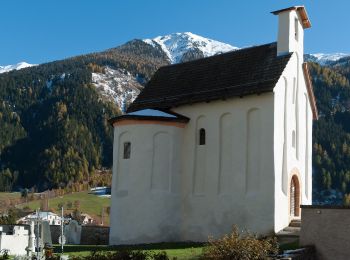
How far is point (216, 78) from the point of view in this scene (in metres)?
29.9

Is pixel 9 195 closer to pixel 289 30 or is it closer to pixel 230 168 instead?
pixel 230 168

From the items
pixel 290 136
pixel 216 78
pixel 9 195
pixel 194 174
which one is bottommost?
pixel 194 174

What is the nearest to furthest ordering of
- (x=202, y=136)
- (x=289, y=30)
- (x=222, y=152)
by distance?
1. (x=222, y=152)
2. (x=289, y=30)
3. (x=202, y=136)

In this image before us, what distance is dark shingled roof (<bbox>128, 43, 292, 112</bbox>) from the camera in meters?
27.4

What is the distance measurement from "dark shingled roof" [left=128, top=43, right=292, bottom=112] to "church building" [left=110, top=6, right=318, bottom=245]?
0.26 feet

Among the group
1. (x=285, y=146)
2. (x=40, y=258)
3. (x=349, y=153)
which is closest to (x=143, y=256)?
(x=40, y=258)

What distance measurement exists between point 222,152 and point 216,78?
4.44 m

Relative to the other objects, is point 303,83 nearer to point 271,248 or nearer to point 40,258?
point 271,248

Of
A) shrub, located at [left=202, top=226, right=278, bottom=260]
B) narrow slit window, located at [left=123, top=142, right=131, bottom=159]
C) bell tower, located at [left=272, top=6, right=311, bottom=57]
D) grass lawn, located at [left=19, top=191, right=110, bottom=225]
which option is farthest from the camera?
grass lawn, located at [left=19, top=191, right=110, bottom=225]

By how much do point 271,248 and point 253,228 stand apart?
5919mm

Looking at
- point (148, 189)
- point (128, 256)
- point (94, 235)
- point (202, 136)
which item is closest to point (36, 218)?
point (128, 256)

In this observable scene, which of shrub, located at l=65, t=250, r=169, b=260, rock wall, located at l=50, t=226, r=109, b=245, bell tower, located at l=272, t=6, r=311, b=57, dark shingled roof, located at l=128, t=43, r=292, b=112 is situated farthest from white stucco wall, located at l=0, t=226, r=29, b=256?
bell tower, located at l=272, t=6, r=311, b=57

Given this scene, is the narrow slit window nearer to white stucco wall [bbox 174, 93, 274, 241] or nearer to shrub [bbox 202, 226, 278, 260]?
white stucco wall [bbox 174, 93, 274, 241]

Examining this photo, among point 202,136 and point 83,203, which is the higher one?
point 202,136
